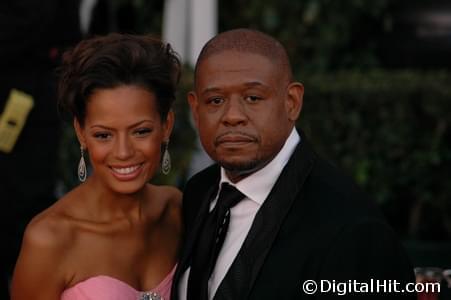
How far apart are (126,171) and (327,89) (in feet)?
11.3

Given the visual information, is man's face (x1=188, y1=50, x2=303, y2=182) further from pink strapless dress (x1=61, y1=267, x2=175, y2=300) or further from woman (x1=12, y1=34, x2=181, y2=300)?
pink strapless dress (x1=61, y1=267, x2=175, y2=300)

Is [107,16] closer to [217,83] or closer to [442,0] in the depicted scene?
[442,0]

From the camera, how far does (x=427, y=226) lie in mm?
7320

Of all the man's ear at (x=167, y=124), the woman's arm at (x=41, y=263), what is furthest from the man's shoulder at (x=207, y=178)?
the woman's arm at (x=41, y=263)

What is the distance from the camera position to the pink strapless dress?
3814mm

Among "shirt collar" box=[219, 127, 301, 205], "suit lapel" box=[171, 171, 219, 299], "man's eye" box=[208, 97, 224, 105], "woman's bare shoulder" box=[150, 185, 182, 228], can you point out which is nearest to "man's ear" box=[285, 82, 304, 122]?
"shirt collar" box=[219, 127, 301, 205]

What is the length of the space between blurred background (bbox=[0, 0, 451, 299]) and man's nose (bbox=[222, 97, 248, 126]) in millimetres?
1147

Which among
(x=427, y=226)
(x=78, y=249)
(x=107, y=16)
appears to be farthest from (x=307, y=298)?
(x=107, y=16)

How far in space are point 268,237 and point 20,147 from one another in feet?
6.13

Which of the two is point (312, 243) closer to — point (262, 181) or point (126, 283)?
point (262, 181)

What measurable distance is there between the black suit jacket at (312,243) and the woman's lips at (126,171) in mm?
533

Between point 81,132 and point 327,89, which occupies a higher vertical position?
point 327,89

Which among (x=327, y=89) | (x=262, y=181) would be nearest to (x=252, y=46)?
(x=262, y=181)

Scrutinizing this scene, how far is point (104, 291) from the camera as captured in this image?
385 centimetres
